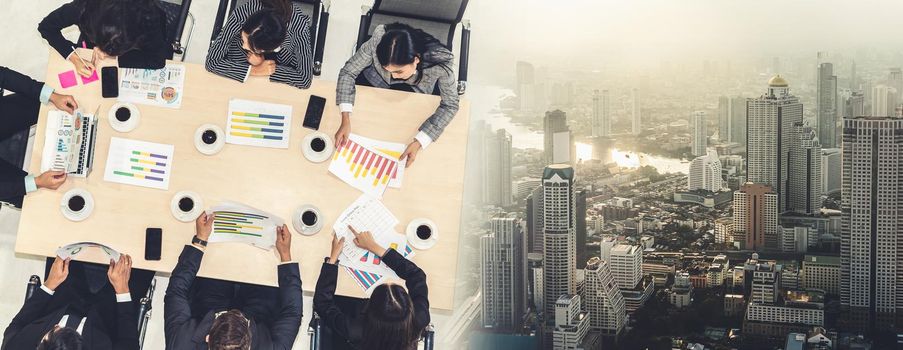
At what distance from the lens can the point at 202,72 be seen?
2424 mm

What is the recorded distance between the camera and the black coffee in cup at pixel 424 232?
93.9 inches

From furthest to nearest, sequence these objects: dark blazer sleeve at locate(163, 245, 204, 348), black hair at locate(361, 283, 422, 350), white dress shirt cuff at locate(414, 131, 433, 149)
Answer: white dress shirt cuff at locate(414, 131, 433, 149) < dark blazer sleeve at locate(163, 245, 204, 348) < black hair at locate(361, 283, 422, 350)

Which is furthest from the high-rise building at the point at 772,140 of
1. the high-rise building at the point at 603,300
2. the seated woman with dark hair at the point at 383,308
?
the seated woman with dark hair at the point at 383,308

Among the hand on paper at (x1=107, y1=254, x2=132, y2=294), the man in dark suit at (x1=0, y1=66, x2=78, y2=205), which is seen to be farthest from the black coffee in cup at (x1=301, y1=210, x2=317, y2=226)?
the man in dark suit at (x1=0, y1=66, x2=78, y2=205)

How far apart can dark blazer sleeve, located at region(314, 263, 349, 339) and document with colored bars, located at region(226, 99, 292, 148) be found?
438mm

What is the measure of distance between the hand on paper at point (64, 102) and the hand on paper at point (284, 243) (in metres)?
0.78

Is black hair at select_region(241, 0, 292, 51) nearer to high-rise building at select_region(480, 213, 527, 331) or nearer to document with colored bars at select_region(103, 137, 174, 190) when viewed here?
document with colored bars at select_region(103, 137, 174, 190)

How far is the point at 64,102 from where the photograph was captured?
2.37 m

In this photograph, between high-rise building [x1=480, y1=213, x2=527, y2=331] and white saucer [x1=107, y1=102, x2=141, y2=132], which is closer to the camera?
white saucer [x1=107, y1=102, x2=141, y2=132]

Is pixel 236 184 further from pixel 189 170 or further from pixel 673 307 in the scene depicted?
pixel 673 307

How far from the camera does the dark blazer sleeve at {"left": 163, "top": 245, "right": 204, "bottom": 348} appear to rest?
2271 millimetres

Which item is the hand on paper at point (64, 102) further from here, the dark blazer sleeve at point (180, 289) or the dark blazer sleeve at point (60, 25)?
the dark blazer sleeve at point (180, 289)

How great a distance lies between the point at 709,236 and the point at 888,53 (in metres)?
0.89

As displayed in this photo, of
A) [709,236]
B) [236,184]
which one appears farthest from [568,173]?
[236,184]
